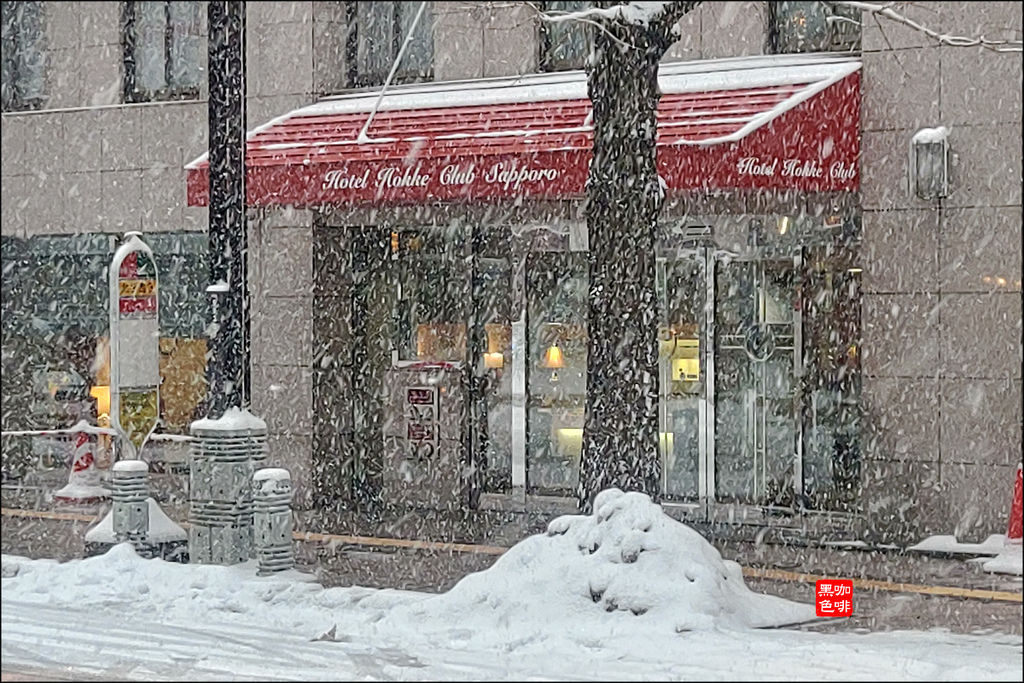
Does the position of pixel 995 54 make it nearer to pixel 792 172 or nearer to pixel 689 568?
pixel 792 172

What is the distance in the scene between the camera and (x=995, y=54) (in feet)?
51.3

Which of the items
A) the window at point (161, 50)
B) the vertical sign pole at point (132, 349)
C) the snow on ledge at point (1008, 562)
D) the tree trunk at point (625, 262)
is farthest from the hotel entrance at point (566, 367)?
the tree trunk at point (625, 262)

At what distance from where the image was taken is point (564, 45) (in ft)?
60.4

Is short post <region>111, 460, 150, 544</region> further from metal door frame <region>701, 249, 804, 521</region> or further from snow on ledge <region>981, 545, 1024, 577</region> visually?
snow on ledge <region>981, 545, 1024, 577</region>

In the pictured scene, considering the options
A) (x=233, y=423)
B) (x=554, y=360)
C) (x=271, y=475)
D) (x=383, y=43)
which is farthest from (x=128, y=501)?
(x=383, y=43)

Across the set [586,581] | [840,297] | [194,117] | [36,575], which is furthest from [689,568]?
[194,117]

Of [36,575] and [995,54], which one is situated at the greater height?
[995,54]

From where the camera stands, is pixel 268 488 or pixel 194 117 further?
pixel 194 117

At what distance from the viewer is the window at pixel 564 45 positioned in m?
18.3

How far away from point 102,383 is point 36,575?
29.2 feet

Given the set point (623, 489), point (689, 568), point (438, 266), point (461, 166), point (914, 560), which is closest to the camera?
point (689, 568)

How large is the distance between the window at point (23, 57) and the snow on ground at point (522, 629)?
402 inches

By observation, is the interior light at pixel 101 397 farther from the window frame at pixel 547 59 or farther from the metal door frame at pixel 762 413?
the metal door frame at pixel 762 413

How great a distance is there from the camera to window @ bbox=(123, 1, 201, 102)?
20.7 m
